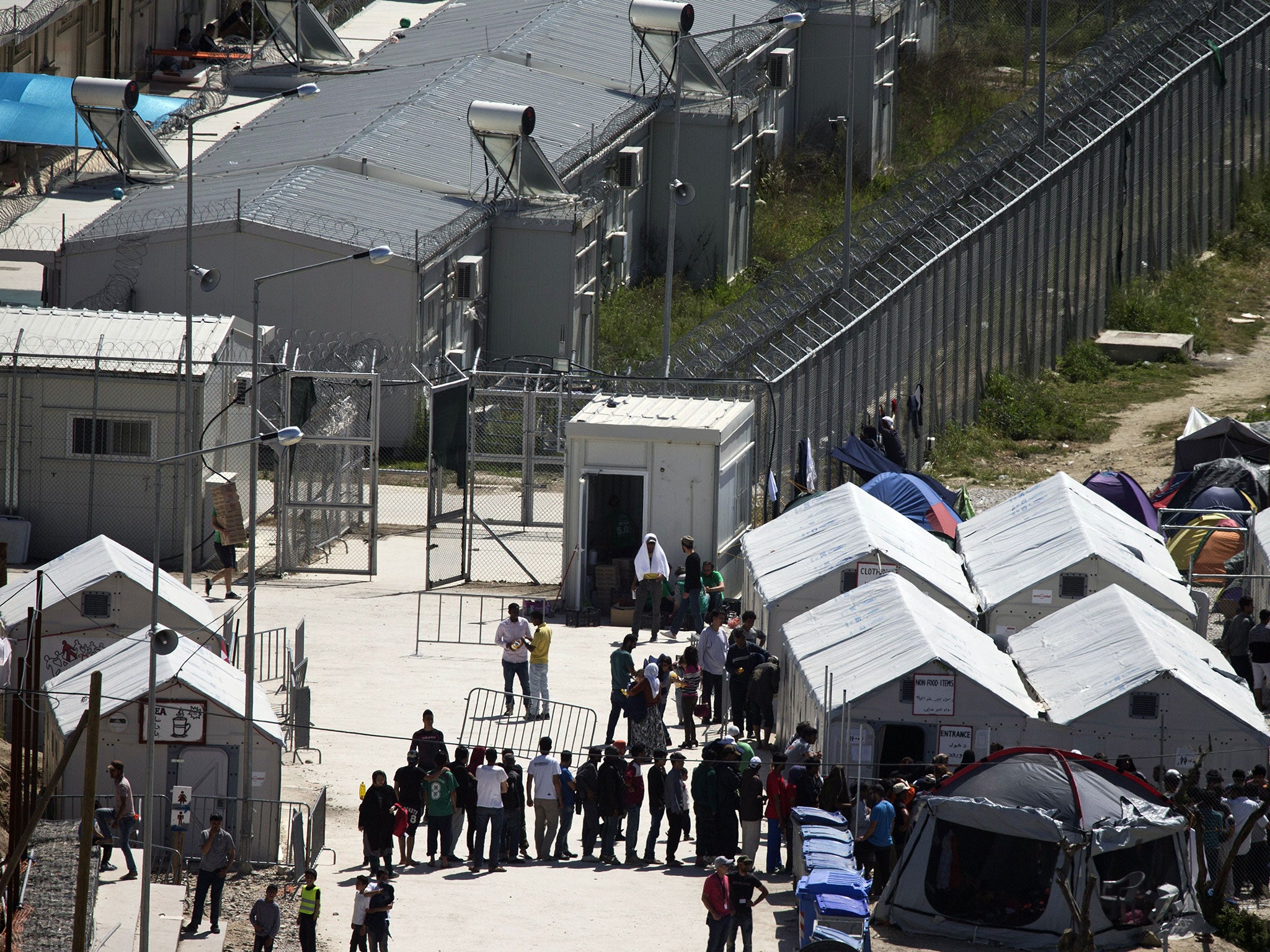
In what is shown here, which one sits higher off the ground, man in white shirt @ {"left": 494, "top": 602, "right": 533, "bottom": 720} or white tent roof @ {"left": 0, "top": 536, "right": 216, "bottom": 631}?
white tent roof @ {"left": 0, "top": 536, "right": 216, "bottom": 631}

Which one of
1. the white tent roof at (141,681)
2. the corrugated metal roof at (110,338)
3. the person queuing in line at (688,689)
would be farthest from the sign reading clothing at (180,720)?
the corrugated metal roof at (110,338)

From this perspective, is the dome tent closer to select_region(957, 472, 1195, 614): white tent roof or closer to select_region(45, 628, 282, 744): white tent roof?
select_region(957, 472, 1195, 614): white tent roof

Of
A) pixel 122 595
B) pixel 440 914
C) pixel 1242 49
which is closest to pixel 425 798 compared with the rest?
pixel 440 914

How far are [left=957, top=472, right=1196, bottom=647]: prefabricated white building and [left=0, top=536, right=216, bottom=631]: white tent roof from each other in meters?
9.57

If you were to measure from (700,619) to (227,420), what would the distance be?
855 centimetres

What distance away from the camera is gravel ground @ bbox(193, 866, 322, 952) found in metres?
19.3

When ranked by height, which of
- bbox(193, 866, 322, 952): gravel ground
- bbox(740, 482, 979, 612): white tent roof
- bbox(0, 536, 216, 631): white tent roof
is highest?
bbox(740, 482, 979, 612): white tent roof

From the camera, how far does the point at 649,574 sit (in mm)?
28781

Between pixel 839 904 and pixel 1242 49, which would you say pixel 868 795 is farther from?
pixel 1242 49

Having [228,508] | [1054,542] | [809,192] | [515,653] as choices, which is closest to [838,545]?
[1054,542]

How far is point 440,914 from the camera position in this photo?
1962 centimetres

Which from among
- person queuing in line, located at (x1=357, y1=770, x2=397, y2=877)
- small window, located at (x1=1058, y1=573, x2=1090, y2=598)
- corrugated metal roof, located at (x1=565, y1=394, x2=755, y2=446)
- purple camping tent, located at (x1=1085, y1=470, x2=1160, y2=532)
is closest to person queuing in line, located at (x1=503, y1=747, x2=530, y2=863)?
person queuing in line, located at (x1=357, y1=770, x2=397, y2=877)

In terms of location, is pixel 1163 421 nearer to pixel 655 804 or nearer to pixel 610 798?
pixel 655 804

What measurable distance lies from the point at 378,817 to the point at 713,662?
5800mm
